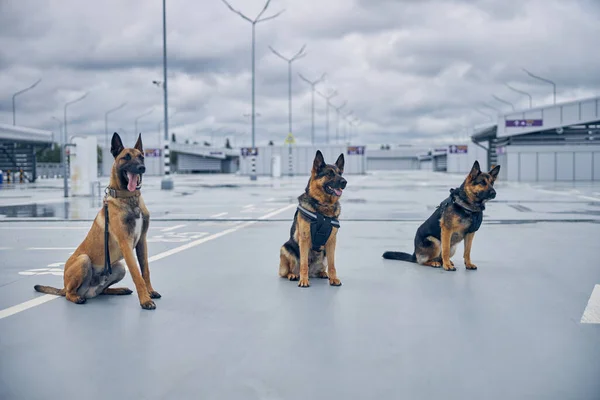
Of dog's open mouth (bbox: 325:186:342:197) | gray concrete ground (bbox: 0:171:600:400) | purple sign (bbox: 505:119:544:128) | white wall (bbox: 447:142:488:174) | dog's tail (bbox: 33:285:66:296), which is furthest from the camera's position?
white wall (bbox: 447:142:488:174)

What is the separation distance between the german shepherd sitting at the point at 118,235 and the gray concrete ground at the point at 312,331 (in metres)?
0.21

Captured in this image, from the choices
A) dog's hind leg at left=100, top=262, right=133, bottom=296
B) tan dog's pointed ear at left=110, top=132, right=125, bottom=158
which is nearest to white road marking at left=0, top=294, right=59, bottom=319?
dog's hind leg at left=100, top=262, right=133, bottom=296

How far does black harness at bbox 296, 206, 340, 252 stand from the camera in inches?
240

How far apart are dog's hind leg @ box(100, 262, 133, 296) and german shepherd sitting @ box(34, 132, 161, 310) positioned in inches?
1.7

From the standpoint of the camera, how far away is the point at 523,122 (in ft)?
144

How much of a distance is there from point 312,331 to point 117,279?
2070 millimetres

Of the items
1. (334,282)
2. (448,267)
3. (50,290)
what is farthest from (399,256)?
(50,290)

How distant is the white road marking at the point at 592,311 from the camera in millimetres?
4969

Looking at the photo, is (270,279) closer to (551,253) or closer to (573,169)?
(551,253)

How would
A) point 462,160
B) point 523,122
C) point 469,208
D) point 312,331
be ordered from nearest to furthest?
point 312,331, point 469,208, point 523,122, point 462,160

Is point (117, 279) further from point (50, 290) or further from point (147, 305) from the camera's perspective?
point (50, 290)

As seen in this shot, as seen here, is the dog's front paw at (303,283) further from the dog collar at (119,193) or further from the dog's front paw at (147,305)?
the dog collar at (119,193)

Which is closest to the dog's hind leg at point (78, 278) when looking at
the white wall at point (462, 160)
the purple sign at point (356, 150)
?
the purple sign at point (356, 150)

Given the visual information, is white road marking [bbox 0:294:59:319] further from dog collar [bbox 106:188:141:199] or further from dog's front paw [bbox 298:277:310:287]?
dog's front paw [bbox 298:277:310:287]
